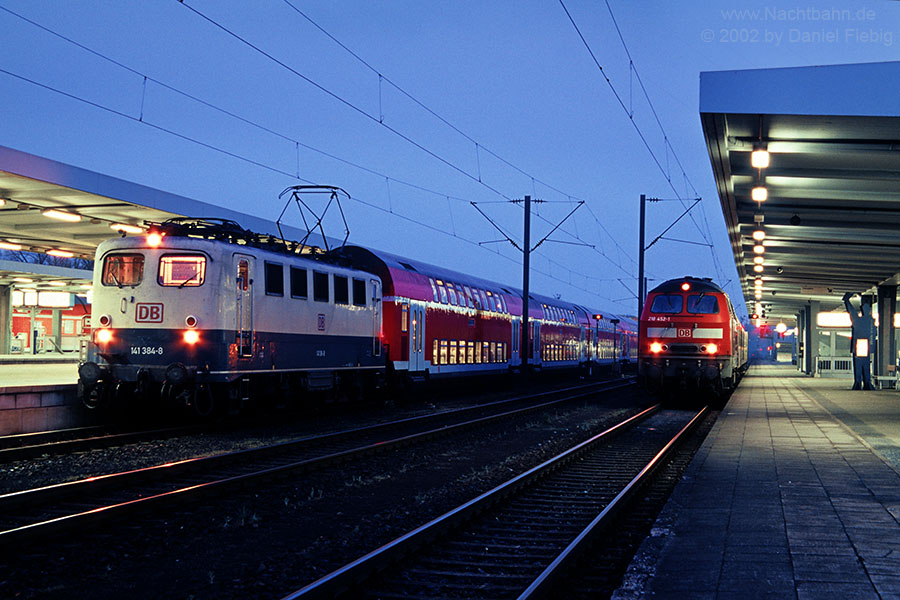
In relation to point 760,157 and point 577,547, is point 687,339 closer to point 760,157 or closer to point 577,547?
point 760,157

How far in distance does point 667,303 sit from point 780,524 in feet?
56.8

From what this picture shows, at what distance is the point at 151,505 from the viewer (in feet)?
28.5

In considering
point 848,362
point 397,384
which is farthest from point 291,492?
point 848,362

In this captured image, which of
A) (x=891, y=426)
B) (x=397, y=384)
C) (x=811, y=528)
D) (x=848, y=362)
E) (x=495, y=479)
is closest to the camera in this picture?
(x=811, y=528)

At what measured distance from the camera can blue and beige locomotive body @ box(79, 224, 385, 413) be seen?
48.2 ft

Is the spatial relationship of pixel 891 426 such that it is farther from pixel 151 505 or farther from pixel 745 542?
pixel 151 505

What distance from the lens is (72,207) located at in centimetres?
2022

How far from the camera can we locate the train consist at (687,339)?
24.0m

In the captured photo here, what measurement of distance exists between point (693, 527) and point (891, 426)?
39.1 ft

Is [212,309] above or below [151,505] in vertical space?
above

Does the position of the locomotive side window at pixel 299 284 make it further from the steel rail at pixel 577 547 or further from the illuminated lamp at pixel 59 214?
the steel rail at pixel 577 547

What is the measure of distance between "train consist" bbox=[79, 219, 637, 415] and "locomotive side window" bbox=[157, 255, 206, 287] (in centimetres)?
2

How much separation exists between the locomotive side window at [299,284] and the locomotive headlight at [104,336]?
3.37m

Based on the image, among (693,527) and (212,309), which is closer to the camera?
(693,527)
